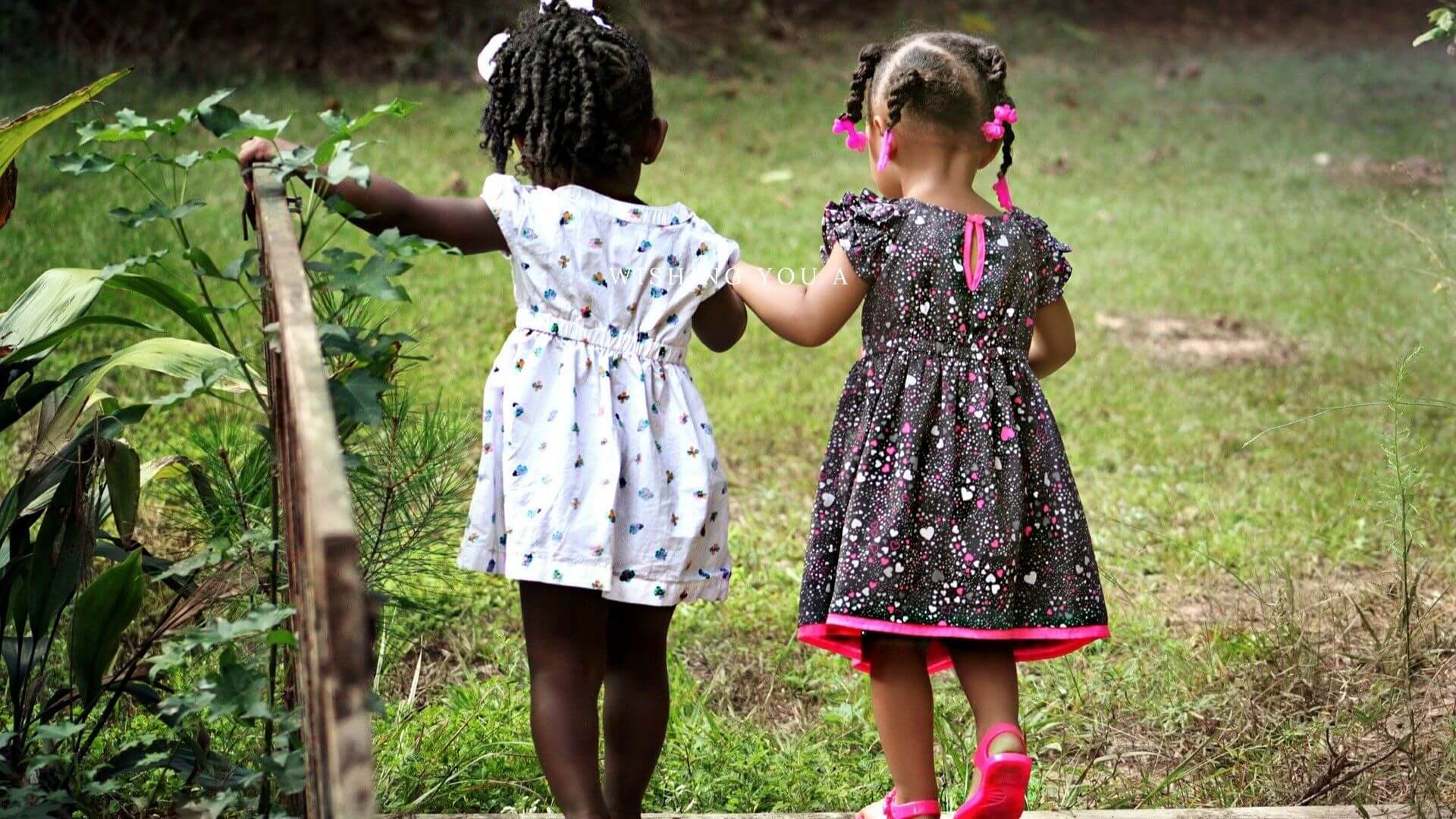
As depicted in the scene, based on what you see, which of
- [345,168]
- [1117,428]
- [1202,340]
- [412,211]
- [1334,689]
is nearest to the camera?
[345,168]

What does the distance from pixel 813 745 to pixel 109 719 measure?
4.21 ft

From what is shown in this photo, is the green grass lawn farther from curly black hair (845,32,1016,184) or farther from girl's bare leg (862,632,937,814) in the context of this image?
curly black hair (845,32,1016,184)

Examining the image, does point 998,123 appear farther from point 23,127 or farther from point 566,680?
point 23,127

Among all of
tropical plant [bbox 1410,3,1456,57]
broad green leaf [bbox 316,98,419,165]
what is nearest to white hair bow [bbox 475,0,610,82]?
broad green leaf [bbox 316,98,419,165]

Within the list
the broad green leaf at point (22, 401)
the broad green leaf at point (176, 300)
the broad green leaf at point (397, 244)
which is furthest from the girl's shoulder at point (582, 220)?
the broad green leaf at point (22, 401)

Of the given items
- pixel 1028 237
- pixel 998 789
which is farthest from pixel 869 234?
pixel 998 789

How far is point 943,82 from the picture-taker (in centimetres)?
243

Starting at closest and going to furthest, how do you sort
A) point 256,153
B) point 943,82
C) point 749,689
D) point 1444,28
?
point 256,153
point 943,82
point 1444,28
point 749,689

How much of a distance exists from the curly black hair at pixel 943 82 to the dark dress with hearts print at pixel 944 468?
0.14 m

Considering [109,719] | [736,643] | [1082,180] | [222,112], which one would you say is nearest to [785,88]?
[1082,180]

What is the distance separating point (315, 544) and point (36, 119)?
148 cm

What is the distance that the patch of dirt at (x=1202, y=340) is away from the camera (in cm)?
598

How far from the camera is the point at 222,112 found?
5.93 feet

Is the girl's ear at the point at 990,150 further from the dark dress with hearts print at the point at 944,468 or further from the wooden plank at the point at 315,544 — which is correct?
the wooden plank at the point at 315,544
